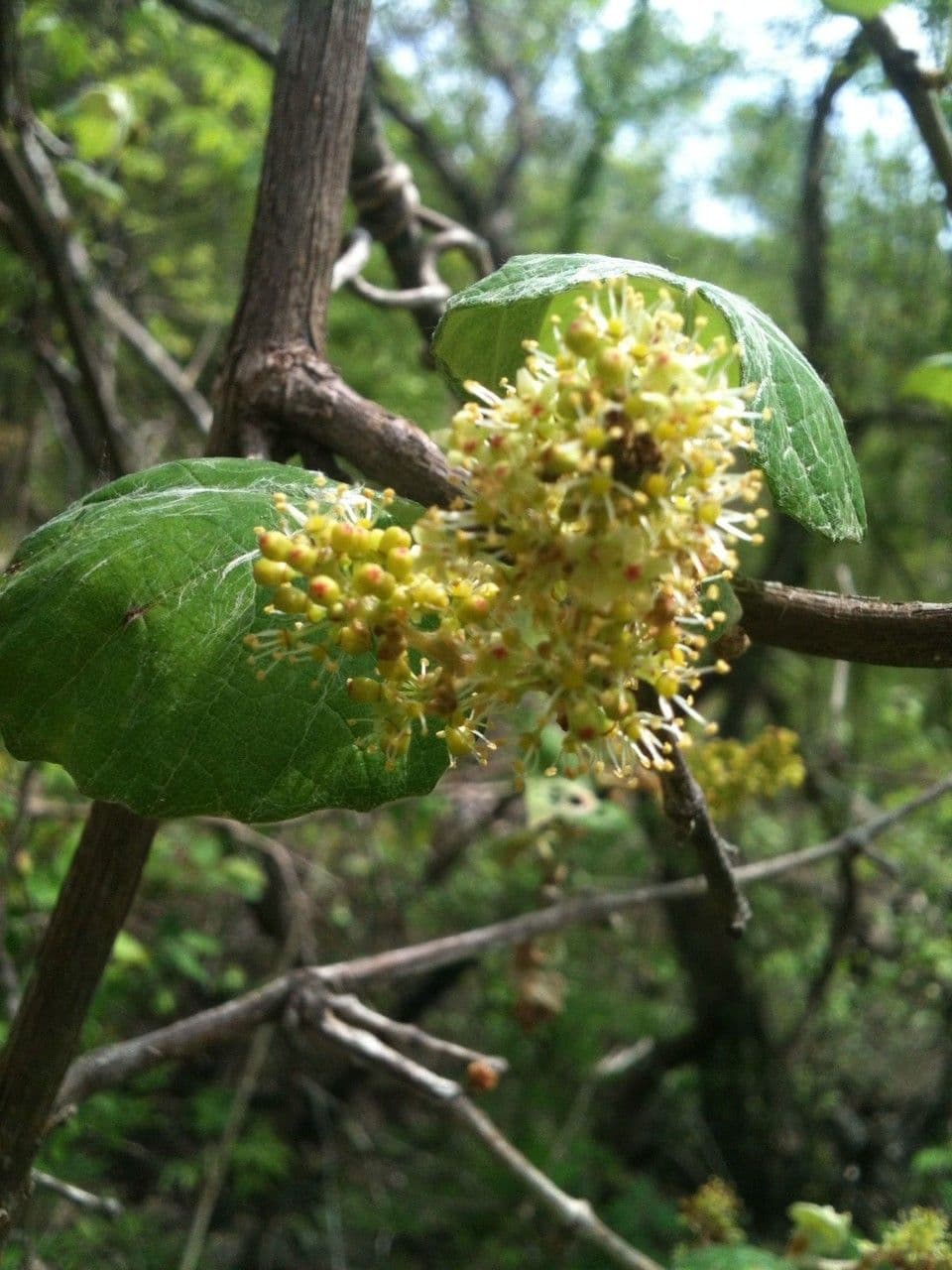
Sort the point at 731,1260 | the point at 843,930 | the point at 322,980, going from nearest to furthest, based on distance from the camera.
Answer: the point at 322,980 < the point at 731,1260 < the point at 843,930

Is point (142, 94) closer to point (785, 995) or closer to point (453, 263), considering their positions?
point (453, 263)

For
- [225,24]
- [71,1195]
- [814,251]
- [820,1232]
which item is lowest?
[71,1195]

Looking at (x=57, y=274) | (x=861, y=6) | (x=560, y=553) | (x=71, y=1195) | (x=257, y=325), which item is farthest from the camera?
(x=57, y=274)

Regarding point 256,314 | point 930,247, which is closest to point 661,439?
point 256,314

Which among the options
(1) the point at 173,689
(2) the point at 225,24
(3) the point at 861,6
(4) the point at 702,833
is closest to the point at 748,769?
(4) the point at 702,833

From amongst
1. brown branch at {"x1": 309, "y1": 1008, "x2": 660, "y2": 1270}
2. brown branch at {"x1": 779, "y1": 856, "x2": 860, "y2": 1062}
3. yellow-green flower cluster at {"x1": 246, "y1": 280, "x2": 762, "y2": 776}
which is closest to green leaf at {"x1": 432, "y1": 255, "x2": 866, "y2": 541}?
yellow-green flower cluster at {"x1": 246, "y1": 280, "x2": 762, "y2": 776}

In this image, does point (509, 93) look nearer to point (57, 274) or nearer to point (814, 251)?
point (814, 251)

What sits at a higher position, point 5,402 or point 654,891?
point 5,402

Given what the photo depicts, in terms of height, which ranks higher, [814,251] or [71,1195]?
[814,251]
